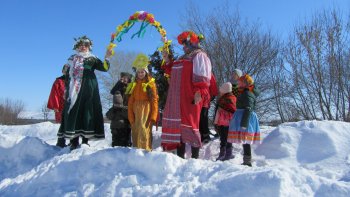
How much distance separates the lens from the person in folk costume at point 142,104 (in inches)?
204

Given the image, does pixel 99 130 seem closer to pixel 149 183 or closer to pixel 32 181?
pixel 32 181

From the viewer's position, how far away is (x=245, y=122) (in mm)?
4820

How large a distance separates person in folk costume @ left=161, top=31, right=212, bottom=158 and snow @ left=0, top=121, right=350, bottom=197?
0.66 meters

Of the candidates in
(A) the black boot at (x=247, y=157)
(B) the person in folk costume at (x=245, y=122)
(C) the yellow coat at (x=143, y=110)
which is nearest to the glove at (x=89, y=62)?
(C) the yellow coat at (x=143, y=110)

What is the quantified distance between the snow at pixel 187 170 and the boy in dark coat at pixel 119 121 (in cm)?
120

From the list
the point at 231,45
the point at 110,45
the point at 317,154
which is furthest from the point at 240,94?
the point at 231,45

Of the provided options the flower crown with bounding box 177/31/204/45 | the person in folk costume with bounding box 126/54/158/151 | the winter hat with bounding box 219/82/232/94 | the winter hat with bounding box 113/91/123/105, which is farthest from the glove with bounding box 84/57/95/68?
the winter hat with bounding box 219/82/232/94

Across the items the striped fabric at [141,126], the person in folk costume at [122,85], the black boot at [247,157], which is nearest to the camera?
the black boot at [247,157]

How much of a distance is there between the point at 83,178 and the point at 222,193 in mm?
1597

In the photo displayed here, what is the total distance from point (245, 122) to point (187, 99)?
833 millimetres

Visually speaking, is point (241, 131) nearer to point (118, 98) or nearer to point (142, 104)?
point (142, 104)

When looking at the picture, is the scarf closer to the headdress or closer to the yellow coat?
the headdress

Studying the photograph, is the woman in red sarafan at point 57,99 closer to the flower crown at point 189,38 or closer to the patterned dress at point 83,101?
the patterned dress at point 83,101

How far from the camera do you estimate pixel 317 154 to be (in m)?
5.33
